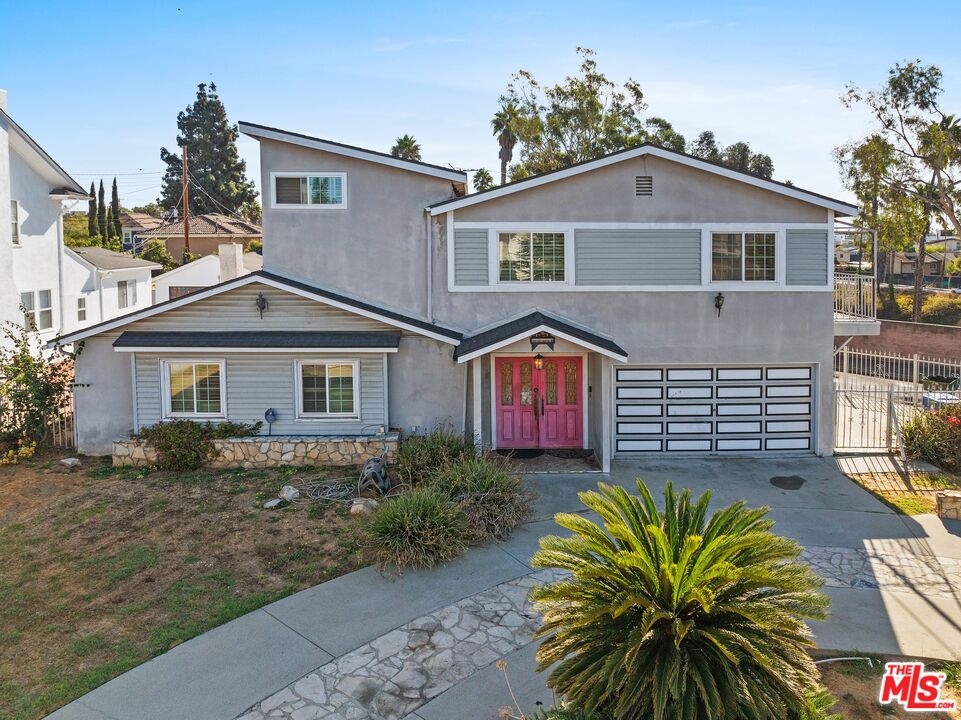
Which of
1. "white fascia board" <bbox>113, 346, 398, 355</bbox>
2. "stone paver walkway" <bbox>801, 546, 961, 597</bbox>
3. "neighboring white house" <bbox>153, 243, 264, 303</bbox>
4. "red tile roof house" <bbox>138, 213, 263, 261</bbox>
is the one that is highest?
"red tile roof house" <bbox>138, 213, 263, 261</bbox>

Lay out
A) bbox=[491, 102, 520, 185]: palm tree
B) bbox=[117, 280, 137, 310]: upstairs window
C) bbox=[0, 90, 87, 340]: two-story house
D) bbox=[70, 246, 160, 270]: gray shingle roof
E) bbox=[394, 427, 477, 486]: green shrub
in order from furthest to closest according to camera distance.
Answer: bbox=[491, 102, 520, 185]: palm tree < bbox=[117, 280, 137, 310]: upstairs window < bbox=[70, 246, 160, 270]: gray shingle roof < bbox=[0, 90, 87, 340]: two-story house < bbox=[394, 427, 477, 486]: green shrub

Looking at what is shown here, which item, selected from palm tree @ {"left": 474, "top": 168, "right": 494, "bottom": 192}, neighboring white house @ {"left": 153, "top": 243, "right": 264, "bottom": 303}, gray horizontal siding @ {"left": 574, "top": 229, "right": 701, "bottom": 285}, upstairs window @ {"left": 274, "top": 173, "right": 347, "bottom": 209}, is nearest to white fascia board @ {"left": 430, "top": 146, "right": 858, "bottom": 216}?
gray horizontal siding @ {"left": 574, "top": 229, "right": 701, "bottom": 285}

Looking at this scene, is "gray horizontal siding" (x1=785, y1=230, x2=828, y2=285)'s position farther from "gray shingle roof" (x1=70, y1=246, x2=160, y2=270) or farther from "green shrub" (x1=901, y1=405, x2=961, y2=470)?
"gray shingle roof" (x1=70, y1=246, x2=160, y2=270)

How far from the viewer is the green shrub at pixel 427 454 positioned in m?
14.9

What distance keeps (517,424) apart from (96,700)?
429 inches

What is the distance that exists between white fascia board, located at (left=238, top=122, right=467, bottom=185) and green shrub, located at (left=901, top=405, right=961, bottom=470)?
11.4 meters

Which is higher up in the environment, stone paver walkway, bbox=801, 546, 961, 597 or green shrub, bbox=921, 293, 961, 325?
green shrub, bbox=921, 293, 961, 325

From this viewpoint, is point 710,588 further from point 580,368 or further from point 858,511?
point 580,368

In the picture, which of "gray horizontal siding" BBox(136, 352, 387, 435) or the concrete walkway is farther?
"gray horizontal siding" BBox(136, 352, 387, 435)

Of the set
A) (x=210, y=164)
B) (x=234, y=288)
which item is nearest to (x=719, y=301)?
(x=234, y=288)

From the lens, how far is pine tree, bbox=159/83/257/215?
73.6 m

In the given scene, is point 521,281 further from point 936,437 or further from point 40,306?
point 40,306

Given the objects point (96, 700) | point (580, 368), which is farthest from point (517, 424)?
point (96, 700)

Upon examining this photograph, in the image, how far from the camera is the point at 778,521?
1350 centimetres
